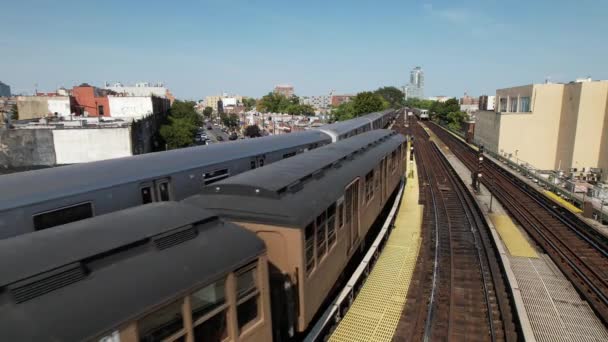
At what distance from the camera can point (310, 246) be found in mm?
6922

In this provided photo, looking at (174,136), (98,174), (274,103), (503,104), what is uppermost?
(274,103)

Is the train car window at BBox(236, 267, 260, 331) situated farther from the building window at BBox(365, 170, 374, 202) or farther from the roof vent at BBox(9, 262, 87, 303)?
the building window at BBox(365, 170, 374, 202)

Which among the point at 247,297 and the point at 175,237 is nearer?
the point at 175,237

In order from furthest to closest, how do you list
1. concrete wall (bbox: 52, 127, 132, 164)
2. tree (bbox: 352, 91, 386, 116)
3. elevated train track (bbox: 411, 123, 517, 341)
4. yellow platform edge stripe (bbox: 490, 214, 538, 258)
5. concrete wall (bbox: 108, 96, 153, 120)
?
tree (bbox: 352, 91, 386, 116), concrete wall (bbox: 108, 96, 153, 120), concrete wall (bbox: 52, 127, 132, 164), yellow platform edge stripe (bbox: 490, 214, 538, 258), elevated train track (bbox: 411, 123, 517, 341)

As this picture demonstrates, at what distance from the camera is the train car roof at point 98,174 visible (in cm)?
696

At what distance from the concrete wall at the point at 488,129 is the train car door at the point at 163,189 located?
42.4 meters

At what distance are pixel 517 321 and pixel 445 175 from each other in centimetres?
2234

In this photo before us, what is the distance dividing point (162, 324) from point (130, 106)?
58175mm

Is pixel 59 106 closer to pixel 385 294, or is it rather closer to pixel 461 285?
pixel 385 294

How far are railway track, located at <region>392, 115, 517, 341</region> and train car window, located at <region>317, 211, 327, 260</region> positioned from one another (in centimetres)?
310

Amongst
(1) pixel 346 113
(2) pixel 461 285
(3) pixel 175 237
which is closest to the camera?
(3) pixel 175 237

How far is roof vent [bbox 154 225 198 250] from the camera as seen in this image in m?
4.46

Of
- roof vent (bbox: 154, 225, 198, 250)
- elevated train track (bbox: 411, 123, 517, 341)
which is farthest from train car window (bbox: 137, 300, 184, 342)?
elevated train track (bbox: 411, 123, 517, 341)

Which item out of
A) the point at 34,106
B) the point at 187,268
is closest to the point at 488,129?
Result: the point at 187,268
